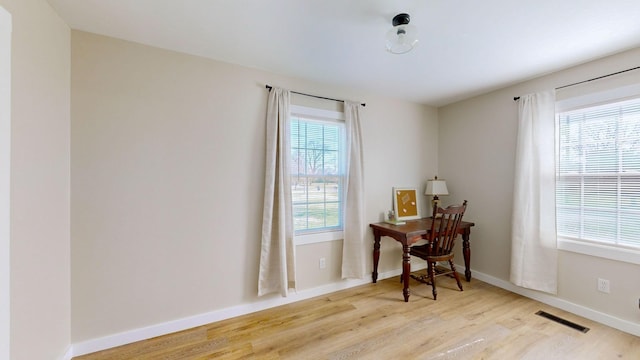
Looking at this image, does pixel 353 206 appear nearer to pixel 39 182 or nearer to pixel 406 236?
pixel 406 236

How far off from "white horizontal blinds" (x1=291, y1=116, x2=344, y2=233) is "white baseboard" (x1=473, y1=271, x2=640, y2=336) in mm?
2026

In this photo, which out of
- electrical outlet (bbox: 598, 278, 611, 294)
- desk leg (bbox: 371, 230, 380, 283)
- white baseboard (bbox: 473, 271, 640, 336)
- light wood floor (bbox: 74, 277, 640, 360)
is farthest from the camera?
desk leg (bbox: 371, 230, 380, 283)

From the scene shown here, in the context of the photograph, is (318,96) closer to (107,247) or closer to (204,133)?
(204,133)

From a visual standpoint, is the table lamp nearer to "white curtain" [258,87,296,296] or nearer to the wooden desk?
the wooden desk

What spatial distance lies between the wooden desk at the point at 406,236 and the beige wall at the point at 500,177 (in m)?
0.22

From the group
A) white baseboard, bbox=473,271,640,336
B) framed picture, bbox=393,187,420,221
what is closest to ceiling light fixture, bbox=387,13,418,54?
framed picture, bbox=393,187,420,221

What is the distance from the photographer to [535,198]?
2.66 metres

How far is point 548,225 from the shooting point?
2.58 meters

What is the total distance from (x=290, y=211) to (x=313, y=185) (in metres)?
0.47

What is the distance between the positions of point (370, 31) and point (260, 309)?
2642mm

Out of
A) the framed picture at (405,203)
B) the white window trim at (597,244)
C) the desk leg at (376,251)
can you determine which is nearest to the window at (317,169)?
the desk leg at (376,251)

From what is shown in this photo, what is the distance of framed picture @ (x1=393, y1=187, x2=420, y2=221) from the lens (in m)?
3.39

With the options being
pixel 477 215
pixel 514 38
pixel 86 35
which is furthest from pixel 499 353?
pixel 86 35

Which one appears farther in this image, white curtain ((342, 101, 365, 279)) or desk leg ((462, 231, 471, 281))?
desk leg ((462, 231, 471, 281))
